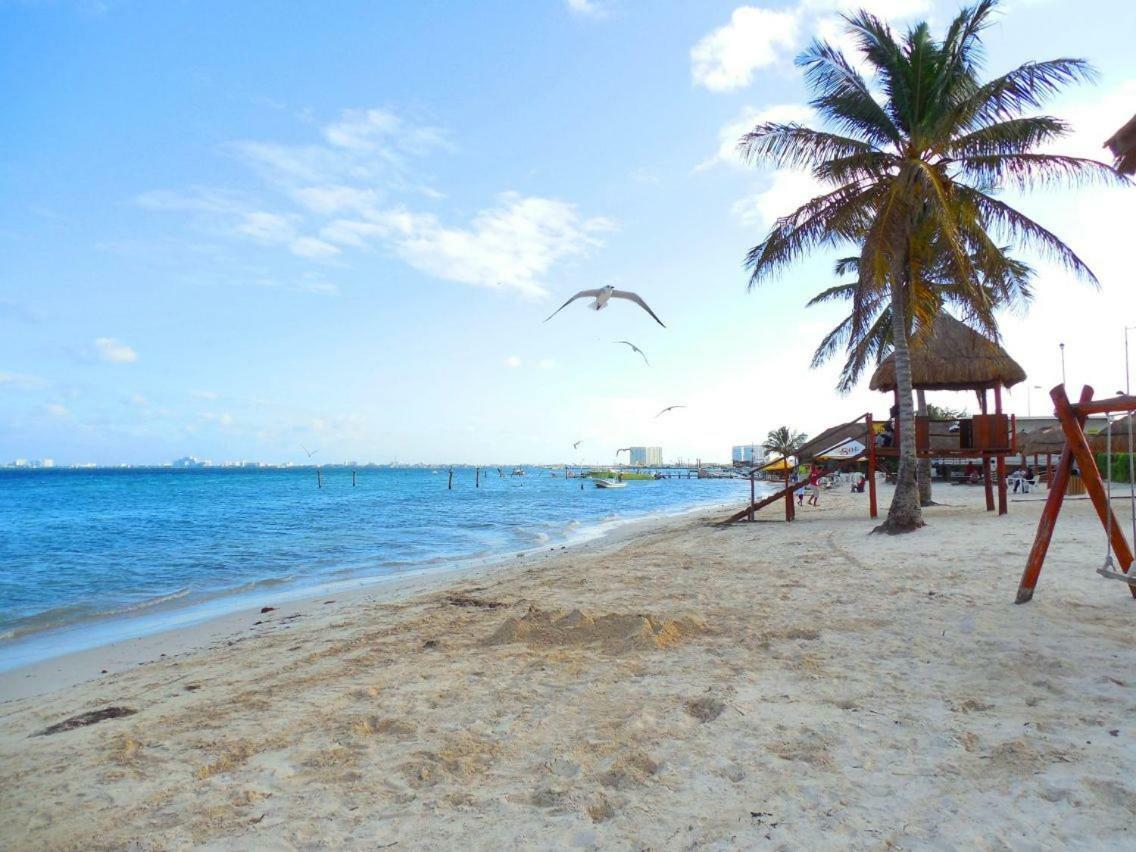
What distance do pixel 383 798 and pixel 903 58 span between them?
15079mm

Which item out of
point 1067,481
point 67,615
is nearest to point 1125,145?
point 1067,481

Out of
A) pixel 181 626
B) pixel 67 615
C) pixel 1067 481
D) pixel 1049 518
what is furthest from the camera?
pixel 67 615

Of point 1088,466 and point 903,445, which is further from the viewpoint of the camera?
point 903,445

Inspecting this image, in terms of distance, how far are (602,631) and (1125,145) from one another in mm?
5491

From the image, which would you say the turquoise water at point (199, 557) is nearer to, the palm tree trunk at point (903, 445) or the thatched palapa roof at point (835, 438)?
the thatched palapa roof at point (835, 438)

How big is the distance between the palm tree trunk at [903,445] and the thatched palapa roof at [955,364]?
183 inches

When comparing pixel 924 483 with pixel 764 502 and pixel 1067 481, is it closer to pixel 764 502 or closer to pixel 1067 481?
pixel 764 502

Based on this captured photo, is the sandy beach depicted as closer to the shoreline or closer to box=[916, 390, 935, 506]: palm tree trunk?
the shoreline

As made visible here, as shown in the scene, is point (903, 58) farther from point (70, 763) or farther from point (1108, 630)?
point (70, 763)

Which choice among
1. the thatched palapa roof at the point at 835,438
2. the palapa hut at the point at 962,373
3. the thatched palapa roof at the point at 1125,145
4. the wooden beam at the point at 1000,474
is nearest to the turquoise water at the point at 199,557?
the thatched palapa roof at the point at 835,438

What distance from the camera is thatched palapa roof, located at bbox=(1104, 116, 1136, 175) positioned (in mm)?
4441

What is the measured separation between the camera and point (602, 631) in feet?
20.9

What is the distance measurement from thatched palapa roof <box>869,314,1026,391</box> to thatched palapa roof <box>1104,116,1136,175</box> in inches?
556

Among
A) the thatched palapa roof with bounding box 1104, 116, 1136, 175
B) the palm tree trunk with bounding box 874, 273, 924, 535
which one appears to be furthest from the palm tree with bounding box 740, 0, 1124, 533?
the thatched palapa roof with bounding box 1104, 116, 1136, 175
